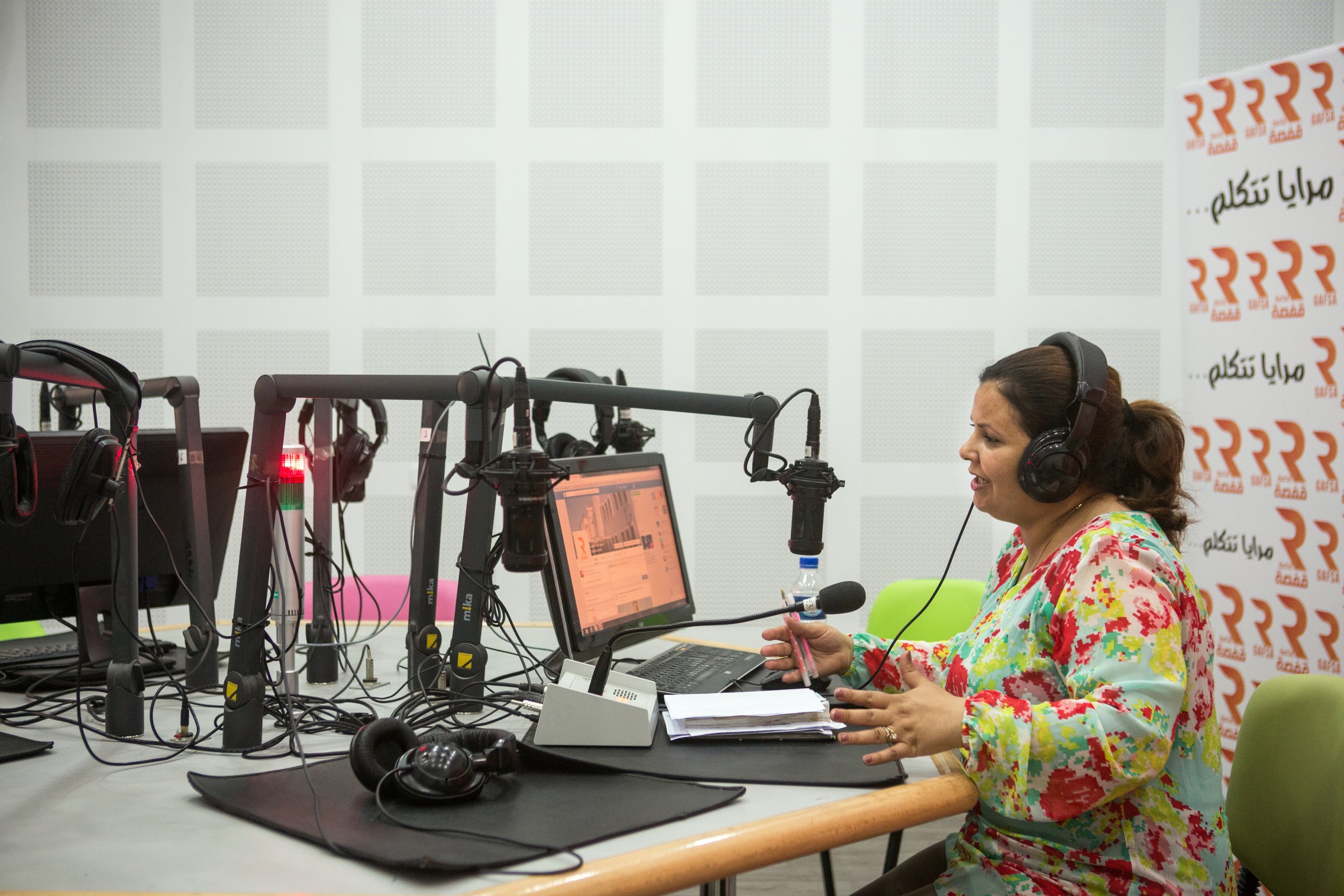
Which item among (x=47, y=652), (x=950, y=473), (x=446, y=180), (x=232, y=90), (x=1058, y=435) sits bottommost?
(x=47, y=652)

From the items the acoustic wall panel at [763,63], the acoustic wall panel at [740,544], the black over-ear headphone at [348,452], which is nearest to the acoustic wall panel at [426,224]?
the acoustic wall panel at [763,63]

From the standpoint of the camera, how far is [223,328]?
11.2 feet

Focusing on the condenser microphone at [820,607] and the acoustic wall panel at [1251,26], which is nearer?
the condenser microphone at [820,607]

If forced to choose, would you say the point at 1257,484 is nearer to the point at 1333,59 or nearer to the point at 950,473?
the point at 950,473

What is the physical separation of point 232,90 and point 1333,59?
347 centimetres

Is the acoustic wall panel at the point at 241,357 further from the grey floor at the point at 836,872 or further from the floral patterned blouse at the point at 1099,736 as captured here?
the floral patterned blouse at the point at 1099,736

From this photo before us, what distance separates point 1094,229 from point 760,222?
1.20 meters

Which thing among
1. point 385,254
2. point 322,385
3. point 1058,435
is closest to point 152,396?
point 322,385

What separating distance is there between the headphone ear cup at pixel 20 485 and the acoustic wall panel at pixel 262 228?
2.23 meters

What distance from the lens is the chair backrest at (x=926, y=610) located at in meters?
2.41

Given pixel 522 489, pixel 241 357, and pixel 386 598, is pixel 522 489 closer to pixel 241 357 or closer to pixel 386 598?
pixel 386 598

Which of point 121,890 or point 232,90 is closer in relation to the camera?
point 121,890

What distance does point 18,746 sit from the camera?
1330mm

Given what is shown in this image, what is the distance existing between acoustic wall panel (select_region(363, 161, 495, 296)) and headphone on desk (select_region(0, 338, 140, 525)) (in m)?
2.06
